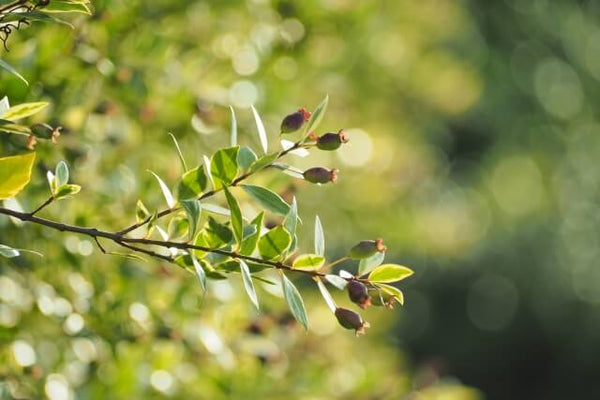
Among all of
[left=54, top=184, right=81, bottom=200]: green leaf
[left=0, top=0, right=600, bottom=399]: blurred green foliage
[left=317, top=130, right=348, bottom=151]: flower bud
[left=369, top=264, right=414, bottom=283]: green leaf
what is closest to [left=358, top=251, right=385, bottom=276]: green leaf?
[left=369, top=264, right=414, bottom=283]: green leaf

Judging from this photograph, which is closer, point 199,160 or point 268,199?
point 268,199

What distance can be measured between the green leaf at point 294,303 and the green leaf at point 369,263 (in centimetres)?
6

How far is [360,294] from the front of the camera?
0.83m

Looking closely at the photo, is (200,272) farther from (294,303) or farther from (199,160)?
(199,160)

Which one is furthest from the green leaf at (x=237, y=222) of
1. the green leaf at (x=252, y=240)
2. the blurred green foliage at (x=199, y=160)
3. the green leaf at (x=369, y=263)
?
the blurred green foliage at (x=199, y=160)

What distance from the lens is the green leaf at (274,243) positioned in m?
0.87

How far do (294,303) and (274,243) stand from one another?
0.06m

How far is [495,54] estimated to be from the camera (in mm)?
6695

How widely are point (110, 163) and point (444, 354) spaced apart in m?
5.20

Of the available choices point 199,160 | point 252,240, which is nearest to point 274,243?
point 252,240

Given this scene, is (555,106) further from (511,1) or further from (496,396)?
(496,396)

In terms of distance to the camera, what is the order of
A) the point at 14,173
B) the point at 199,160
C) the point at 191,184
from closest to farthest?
the point at 14,173
the point at 191,184
the point at 199,160

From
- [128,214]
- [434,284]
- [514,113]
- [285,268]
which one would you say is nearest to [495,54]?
[514,113]

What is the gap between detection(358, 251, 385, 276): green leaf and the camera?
895 mm
